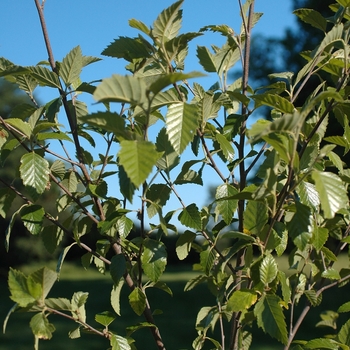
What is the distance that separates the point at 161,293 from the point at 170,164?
11.0 meters

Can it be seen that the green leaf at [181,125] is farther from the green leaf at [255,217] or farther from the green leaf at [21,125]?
the green leaf at [21,125]

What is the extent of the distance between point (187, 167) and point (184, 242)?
0.21 metres

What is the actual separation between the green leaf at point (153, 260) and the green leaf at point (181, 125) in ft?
1.08

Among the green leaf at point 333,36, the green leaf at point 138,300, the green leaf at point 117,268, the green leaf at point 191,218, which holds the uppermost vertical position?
the green leaf at point 333,36

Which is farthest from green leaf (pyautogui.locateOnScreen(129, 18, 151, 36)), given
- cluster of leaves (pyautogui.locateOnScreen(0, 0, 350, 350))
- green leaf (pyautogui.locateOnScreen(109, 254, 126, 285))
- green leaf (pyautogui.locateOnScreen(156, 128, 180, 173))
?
green leaf (pyautogui.locateOnScreen(109, 254, 126, 285))

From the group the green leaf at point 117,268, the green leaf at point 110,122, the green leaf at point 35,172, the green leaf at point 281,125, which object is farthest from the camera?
the green leaf at point 117,268

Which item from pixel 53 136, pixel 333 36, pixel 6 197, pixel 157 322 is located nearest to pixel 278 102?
pixel 333 36

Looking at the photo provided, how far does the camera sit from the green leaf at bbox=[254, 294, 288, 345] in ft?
3.23

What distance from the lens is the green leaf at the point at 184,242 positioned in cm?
130

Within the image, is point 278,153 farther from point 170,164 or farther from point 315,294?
point 315,294

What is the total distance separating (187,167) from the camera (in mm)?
1219

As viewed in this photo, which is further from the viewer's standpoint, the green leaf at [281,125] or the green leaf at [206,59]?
the green leaf at [206,59]

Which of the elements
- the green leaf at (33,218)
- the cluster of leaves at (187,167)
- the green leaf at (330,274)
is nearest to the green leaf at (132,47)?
the cluster of leaves at (187,167)

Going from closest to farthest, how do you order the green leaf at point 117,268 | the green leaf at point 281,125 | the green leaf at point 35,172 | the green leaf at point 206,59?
the green leaf at point 281,125 < the green leaf at point 35,172 < the green leaf at point 117,268 < the green leaf at point 206,59
